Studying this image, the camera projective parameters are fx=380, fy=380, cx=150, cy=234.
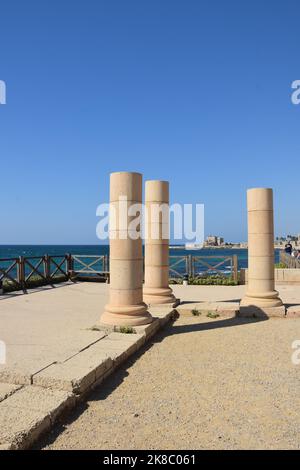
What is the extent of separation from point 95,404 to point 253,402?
88.5 inches

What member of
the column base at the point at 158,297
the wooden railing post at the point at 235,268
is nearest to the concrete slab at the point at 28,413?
the column base at the point at 158,297

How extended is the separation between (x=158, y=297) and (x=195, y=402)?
7.03 metres

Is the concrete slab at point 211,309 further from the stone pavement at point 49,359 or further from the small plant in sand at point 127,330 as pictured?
the small plant in sand at point 127,330

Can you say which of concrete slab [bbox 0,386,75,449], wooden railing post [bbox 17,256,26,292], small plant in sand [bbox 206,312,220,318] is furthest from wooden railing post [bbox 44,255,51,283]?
concrete slab [bbox 0,386,75,449]

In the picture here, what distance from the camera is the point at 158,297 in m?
12.4

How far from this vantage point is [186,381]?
6.21m

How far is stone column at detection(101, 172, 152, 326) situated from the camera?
908 cm

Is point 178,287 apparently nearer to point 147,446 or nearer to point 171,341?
point 171,341

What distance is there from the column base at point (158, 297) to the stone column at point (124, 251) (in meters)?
3.03

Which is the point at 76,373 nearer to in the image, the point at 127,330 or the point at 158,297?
the point at 127,330

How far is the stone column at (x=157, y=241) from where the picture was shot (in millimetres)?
12406

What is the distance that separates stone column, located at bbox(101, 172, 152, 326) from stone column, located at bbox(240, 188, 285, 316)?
13.8ft

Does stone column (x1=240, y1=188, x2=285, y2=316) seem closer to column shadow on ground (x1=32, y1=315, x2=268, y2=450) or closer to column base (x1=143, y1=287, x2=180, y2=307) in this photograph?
column shadow on ground (x1=32, y1=315, x2=268, y2=450)

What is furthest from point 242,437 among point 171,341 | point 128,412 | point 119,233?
point 119,233
